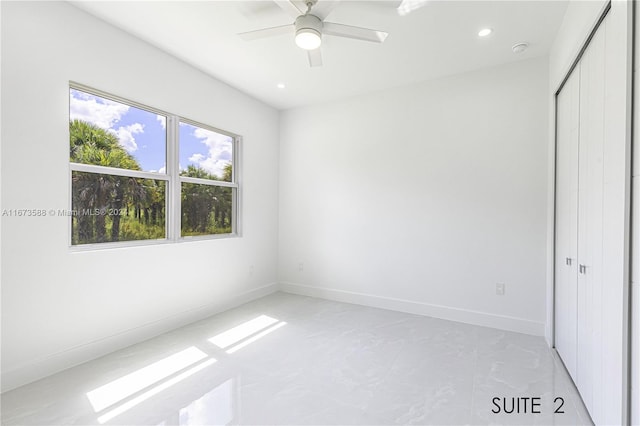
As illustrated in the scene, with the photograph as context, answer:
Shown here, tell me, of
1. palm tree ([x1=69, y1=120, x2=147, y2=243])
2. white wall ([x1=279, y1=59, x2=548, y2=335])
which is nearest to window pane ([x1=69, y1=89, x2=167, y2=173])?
palm tree ([x1=69, y1=120, x2=147, y2=243])

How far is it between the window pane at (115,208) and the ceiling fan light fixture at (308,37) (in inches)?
79.2

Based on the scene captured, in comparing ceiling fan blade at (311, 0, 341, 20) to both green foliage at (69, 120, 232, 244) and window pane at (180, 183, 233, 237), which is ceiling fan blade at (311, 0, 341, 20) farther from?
window pane at (180, 183, 233, 237)

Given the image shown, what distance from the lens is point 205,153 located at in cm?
355

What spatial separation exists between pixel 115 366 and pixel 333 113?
12.0 feet

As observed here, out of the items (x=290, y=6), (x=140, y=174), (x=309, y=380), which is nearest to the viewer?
(x=290, y=6)

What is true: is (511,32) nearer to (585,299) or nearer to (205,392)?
(585,299)

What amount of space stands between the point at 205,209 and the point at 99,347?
1.68m

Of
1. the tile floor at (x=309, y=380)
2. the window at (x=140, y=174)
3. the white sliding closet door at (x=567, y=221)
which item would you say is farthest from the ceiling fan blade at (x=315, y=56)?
the tile floor at (x=309, y=380)

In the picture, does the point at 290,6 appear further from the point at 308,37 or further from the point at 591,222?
the point at 591,222

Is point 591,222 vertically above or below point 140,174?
below

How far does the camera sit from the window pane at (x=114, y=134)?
2383mm

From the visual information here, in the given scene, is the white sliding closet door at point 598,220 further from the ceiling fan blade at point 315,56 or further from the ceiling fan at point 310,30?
the ceiling fan blade at point 315,56

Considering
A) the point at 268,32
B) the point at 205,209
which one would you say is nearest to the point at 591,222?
the point at 268,32

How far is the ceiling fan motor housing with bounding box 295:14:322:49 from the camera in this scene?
200cm
